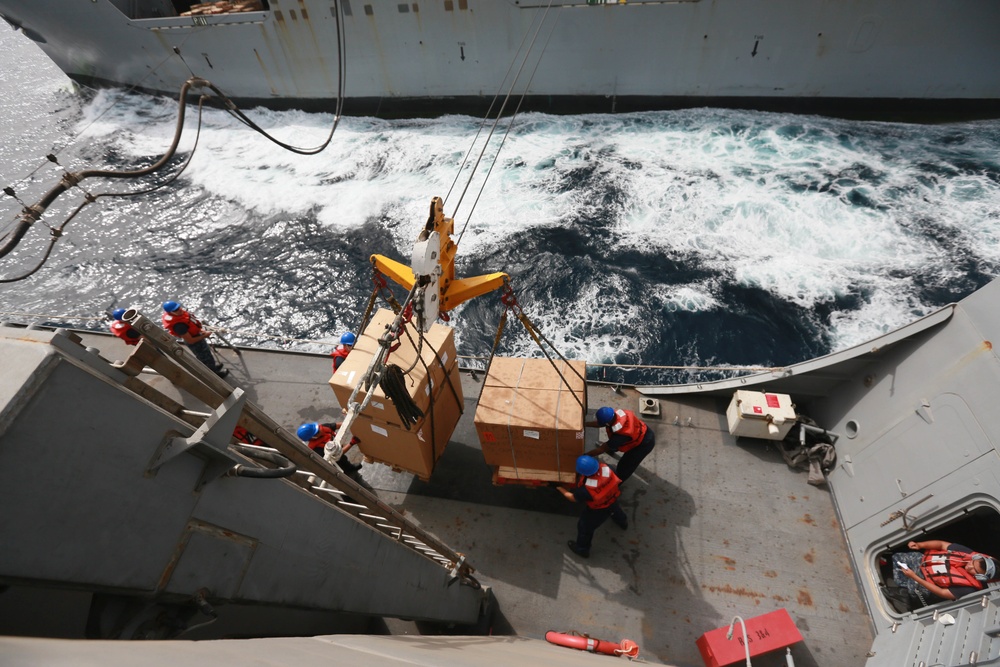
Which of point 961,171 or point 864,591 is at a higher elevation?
point 961,171

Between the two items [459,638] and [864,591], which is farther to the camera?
[864,591]

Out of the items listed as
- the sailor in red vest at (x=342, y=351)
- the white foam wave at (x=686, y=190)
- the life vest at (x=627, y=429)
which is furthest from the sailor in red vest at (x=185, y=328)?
the white foam wave at (x=686, y=190)

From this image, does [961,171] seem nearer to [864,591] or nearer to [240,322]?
[864,591]

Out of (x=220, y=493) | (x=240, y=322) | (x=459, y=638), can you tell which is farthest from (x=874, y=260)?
(x=240, y=322)

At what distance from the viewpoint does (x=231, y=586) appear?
161cm

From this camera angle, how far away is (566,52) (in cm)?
1498

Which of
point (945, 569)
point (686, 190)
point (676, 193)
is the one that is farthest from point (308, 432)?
point (686, 190)

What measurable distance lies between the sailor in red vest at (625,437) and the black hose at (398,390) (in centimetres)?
208

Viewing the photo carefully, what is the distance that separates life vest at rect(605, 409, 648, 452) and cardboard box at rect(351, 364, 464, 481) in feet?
5.94

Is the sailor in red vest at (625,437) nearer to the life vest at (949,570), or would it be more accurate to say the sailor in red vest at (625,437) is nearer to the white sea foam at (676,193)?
the life vest at (949,570)

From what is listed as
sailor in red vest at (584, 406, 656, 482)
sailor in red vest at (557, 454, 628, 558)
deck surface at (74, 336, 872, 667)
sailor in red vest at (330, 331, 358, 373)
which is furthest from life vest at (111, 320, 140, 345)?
sailor in red vest at (584, 406, 656, 482)

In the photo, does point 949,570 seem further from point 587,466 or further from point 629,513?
point 587,466

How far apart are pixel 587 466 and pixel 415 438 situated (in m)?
1.74

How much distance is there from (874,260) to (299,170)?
1558 centimetres
